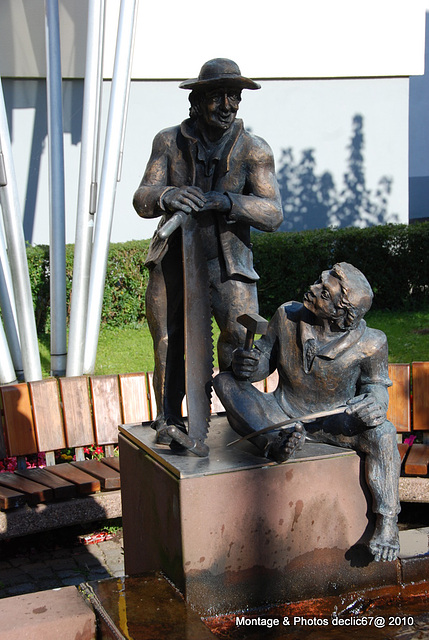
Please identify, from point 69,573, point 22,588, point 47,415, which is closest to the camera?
point 22,588

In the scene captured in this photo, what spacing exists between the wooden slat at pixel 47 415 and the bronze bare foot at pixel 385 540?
2887mm

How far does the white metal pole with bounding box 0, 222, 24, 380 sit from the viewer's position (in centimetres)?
769

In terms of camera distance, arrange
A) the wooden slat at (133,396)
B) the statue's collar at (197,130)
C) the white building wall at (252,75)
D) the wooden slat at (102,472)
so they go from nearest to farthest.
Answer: the statue's collar at (197,130) < the wooden slat at (102,472) < the wooden slat at (133,396) < the white building wall at (252,75)

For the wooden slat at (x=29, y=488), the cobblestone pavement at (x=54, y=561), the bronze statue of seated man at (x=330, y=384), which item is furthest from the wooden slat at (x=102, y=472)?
the bronze statue of seated man at (x=330, y=384)

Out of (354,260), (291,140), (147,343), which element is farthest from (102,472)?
(291,140)

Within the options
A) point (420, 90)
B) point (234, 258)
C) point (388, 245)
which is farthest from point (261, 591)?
point (420, 90)

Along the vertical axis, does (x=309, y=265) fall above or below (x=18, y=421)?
above

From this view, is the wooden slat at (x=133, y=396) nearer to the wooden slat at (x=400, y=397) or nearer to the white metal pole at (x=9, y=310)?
the wooden slat at (x=400, y=397)

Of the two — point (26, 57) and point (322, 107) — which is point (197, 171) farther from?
point (322, 107)

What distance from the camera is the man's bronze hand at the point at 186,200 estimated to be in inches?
135

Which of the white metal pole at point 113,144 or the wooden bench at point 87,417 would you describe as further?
the white metal pole at point 113,144

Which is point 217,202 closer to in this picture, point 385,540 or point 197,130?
point 197,130

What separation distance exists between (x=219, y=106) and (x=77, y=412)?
9.57 ft

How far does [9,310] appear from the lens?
26.3 ft
